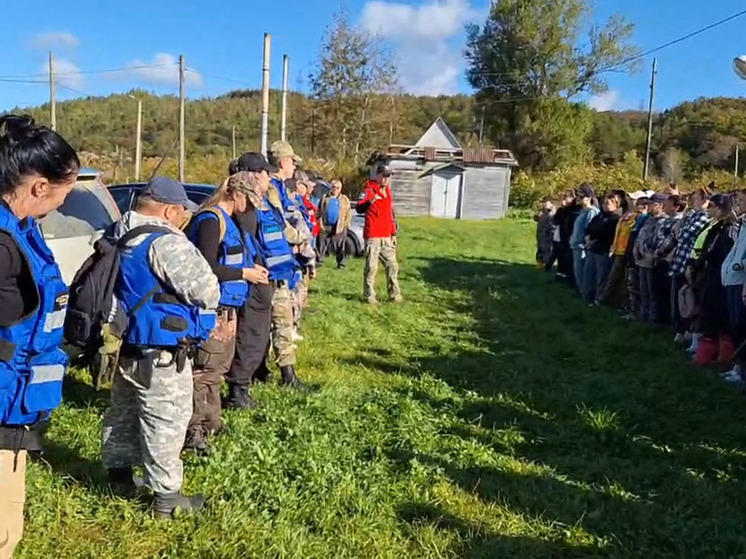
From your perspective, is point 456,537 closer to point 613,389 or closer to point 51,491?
point 51,491

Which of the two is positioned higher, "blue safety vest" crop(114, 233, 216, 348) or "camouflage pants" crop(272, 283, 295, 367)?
"blue safety vest" crop(114, 233, 216, 348)

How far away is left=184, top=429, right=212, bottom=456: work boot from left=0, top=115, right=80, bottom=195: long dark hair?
2.35 m

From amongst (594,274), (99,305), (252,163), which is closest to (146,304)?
(99,305)

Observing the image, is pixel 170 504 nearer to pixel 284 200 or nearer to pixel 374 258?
pixel 284 200

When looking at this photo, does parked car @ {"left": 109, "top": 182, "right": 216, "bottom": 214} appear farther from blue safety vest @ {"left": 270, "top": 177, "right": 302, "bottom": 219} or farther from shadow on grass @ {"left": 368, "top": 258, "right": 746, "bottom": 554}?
shadow on grass @ {"left": 368, "top": 258, "right": 746, "bottom": 554}

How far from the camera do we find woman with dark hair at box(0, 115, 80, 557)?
241 cm

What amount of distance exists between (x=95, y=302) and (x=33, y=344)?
974 mm

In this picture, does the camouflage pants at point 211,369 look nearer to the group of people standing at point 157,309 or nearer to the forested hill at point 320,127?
the group of people standing at point 157,309

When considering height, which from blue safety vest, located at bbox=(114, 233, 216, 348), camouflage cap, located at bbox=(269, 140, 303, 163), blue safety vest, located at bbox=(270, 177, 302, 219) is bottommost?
blue safety vest, located at bbox=(114, 233, 216, 348)

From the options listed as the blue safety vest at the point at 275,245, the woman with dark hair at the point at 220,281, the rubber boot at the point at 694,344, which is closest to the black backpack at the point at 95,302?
the woman with dark hair at the point at 220,281

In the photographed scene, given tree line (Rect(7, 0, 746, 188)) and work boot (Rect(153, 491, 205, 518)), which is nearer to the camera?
work boot (Rect(153, 491, 205, 518))

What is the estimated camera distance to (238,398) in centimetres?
547

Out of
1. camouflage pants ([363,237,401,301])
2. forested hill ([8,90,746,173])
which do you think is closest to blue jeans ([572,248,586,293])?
camouflage pants ([363,237,401,301])

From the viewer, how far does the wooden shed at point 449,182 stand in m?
40.7
